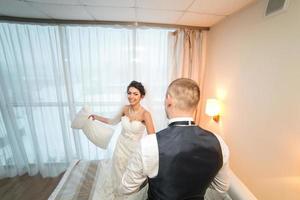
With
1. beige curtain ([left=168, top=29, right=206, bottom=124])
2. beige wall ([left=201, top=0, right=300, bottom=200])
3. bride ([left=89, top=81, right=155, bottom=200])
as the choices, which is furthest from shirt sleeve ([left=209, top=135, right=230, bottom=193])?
beige curtain ([left=168, top=29, right=206, bottom=124])

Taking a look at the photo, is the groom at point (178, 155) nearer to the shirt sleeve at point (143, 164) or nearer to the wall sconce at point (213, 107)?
the shirt sleeve at point (143, 164)

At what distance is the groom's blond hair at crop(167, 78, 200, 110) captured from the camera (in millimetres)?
812

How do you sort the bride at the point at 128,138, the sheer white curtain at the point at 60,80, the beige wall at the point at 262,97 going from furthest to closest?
the sheer white curtain at the point at 60,80
the bride at the point at 128,138
the beige wall at the point at 262,97

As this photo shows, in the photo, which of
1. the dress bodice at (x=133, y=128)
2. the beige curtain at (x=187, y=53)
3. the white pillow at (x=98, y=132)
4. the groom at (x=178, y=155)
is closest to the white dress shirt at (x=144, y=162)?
the groom at (x=178, y=155)

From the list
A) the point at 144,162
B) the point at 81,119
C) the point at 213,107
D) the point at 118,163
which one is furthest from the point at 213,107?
the point at 81,119

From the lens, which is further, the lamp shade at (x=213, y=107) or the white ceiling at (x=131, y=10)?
the lamp shade at (x=213, y=107)

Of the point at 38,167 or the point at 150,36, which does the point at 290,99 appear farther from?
the point at 38,167

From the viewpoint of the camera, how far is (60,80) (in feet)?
7.82

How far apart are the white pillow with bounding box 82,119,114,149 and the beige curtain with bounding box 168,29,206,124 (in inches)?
47.0

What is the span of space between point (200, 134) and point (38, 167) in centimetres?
277

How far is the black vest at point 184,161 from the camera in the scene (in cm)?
79

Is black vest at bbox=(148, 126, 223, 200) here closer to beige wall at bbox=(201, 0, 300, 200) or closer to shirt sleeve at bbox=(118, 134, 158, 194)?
shirt sleeve at bbox=(118, 134, 158, 194)

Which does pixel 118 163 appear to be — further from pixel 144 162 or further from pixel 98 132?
pixel 144 162

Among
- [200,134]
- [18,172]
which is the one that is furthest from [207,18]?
[18,172]
